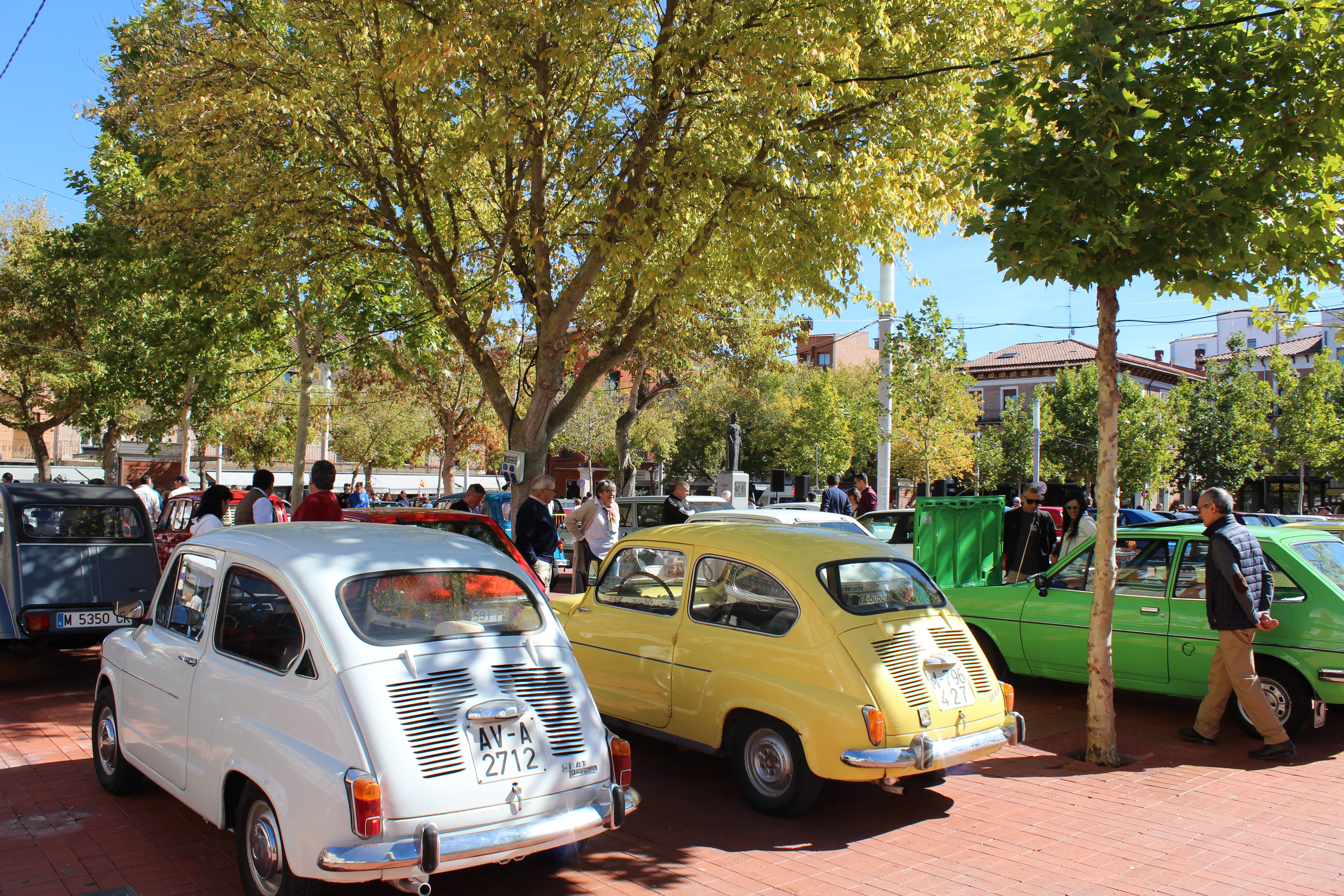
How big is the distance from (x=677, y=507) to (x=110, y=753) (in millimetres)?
8028

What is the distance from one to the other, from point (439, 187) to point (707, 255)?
11.9 feet

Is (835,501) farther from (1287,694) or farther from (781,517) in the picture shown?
(1287,694)

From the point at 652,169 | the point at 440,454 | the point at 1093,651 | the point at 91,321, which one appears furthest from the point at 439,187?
the point at 440,454

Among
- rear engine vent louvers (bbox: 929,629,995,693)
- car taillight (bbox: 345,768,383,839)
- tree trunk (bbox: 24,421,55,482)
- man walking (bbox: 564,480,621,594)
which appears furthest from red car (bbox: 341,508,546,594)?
tree trunk (bbox: 24,421,55,482)

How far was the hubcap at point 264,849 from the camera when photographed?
377cm

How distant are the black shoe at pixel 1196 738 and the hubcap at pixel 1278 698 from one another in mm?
319

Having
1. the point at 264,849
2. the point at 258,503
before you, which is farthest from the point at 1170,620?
the point at 258,503

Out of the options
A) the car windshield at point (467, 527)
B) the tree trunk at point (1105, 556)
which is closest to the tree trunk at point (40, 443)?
the car windshield at point (467, 527)

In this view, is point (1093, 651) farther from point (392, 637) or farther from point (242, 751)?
point (242, 751)

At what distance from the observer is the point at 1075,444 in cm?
4747

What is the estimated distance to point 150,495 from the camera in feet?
48.0

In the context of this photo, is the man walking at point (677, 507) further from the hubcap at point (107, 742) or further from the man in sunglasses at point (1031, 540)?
the hubcap at point (107, 742)

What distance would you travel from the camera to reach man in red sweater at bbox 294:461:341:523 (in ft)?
27.0

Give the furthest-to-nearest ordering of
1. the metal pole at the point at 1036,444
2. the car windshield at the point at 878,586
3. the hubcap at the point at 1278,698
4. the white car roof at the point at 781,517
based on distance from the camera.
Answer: the metal pole at the point at 1036,444, the white car roof at the point at 781,517, the hubcap at the point at 1278,698, the car windshield at the point at 878,586
